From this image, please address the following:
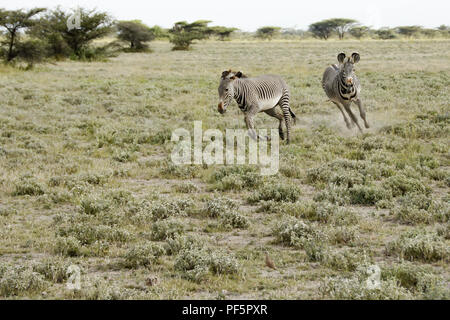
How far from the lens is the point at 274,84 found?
13773mm

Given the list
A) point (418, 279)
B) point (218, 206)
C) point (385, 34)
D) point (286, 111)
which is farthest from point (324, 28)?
point (418, 279)

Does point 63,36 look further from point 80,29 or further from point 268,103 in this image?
point 268,103

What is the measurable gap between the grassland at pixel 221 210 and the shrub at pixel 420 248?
2 centimetres

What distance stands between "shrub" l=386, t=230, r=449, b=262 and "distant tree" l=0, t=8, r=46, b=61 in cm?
3275

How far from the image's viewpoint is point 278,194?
9.01 meters

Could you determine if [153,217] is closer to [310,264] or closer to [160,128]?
[310,264]

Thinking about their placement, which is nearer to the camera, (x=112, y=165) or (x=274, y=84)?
(x=112, y=165)

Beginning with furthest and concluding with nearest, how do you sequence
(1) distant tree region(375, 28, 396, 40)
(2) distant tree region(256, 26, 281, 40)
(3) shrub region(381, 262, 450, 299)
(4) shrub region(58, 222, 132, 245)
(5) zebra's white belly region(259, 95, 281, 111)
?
(2) distant tree region(256, 26, 281, 40) < (1) distant tree region(375, 28, 396, 40) < (5) zebra's white belly region(259, 95, 281, 111) < (4) shrub region(58, 222, 132, 245) < (3) shrub region(381, 262, 450, 299)

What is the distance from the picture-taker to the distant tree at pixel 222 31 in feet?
298

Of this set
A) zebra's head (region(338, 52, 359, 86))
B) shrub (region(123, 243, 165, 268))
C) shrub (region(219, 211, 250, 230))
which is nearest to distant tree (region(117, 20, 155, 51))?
zebra's head (region(338, 52, 359, 86))

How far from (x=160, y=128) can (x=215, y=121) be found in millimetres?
1995

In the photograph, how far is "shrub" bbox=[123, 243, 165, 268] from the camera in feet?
20.5

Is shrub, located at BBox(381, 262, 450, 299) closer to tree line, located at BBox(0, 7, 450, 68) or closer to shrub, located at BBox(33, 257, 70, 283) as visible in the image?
shrub, located at BBox(33, 257, 70, 283)
